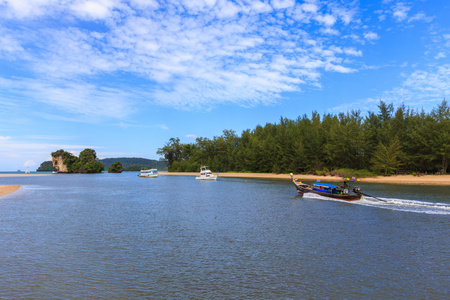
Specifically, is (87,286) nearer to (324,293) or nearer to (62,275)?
(62,275)

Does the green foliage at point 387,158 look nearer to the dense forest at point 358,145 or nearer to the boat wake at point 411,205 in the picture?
the dense forest at point 358,145

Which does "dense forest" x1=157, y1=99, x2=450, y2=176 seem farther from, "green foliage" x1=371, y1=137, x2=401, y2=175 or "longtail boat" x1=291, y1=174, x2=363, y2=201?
"longtail boat" x1=291, y1=174, x2=363, y2=201

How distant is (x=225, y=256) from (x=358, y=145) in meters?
80.7

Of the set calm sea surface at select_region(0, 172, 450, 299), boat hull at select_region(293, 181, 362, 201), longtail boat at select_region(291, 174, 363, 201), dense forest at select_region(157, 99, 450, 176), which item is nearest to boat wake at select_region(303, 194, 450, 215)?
boat hull at select_region(293, 181, 362, 201)

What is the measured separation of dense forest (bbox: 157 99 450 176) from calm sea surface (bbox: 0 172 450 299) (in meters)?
57.2

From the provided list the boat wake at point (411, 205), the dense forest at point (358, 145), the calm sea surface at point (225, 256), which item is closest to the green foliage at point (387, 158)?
A: the dense forest at point (358, 145)

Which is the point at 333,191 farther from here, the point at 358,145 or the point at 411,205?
the point at 358,145

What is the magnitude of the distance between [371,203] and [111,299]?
3400cm

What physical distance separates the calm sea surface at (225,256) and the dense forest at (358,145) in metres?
57.2

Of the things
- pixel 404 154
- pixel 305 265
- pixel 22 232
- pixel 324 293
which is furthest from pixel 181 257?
pixel 404 154

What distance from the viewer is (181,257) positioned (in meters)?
14.8

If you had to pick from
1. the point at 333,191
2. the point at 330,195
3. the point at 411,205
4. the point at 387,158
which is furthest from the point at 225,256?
the point at 387,158

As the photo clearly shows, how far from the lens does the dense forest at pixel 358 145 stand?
74.4m

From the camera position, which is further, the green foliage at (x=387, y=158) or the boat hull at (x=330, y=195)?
the green foliage at (x=387, y=158)
